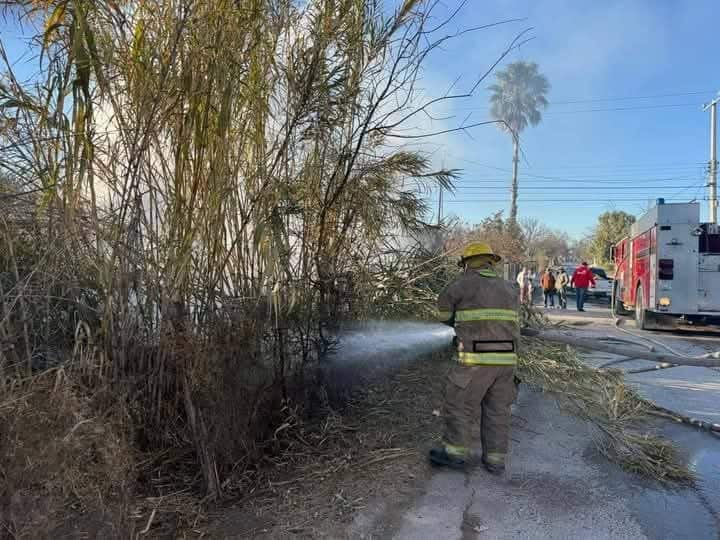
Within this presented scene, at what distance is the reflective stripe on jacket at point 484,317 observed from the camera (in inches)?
140

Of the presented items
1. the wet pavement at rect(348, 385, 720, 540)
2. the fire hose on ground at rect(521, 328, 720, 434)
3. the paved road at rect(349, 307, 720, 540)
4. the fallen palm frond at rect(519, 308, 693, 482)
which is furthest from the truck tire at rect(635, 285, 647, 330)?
the wet pavement at rect(348, 385, 720, 540)

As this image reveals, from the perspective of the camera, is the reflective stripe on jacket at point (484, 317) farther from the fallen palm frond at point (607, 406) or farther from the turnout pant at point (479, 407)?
the fallen palm frond at point (607, 406)

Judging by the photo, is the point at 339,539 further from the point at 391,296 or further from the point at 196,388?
the point at 391,296

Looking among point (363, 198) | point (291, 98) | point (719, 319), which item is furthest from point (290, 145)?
point (719, 319)

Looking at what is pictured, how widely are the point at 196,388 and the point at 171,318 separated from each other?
470 mm

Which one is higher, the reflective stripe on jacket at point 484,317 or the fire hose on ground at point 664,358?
the reflective stripe on jacket at point 484,317

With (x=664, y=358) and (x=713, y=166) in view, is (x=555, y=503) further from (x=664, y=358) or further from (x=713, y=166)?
(x=713, y=166)

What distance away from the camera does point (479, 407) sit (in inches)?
144

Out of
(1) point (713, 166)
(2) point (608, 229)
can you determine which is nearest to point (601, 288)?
(1) point (713, 166)

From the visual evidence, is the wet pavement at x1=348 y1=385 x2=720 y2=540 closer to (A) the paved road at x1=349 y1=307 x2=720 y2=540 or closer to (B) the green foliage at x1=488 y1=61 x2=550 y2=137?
(A) the paved road at x1=349 y1=307 x2=720 y2=540

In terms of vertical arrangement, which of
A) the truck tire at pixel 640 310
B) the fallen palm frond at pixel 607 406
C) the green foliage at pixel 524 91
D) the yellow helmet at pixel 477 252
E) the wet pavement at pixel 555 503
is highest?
the green foliage at pixel 524 91

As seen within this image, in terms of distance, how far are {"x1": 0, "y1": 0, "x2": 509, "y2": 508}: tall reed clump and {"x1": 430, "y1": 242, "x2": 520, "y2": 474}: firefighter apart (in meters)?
1.24

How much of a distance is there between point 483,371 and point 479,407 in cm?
29

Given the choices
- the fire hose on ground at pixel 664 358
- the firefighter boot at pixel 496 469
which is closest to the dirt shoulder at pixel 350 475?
the firefighter boot at pixel 496 469
